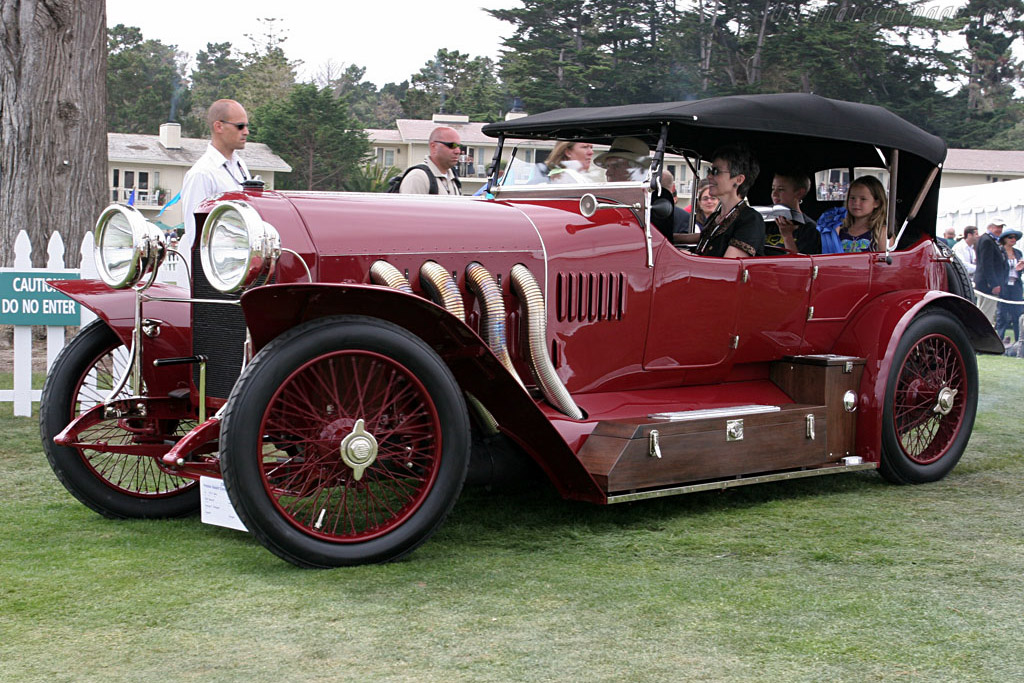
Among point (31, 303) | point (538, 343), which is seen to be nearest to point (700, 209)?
point (538, 343)

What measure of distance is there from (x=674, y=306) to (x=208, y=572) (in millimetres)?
2389

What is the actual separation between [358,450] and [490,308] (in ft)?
2.87

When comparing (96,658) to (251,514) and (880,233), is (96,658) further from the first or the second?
(880,233)

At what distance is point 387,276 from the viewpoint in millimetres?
3992

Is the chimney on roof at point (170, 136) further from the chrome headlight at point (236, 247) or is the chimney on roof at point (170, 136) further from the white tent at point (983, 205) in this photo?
the chrome headlight at point (236, 247)

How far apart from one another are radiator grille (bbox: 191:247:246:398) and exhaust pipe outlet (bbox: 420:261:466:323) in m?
0.73

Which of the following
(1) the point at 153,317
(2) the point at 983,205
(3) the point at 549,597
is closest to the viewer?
(3) the point at 549,597

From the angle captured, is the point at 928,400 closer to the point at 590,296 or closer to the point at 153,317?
the point at 590,296

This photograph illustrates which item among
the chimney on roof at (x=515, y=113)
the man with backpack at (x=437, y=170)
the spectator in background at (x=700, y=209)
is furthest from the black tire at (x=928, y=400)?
the man with backpack at (x=437, y=170)

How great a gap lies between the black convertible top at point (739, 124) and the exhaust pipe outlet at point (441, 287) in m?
1.40

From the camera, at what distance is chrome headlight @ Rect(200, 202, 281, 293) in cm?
369

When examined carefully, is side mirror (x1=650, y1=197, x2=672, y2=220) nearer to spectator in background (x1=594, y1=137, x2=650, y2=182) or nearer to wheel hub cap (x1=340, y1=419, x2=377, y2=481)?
spectator in background (x1=594, y1=137, x2=650, y2=182)

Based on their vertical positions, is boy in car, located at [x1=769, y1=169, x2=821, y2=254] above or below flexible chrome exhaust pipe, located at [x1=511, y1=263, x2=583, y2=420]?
above

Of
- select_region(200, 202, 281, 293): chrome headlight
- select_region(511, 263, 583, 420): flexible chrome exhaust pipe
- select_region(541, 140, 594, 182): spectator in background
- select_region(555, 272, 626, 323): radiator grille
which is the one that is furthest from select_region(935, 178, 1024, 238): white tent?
select_region(200, 202, 281, 293): chrome headlight
